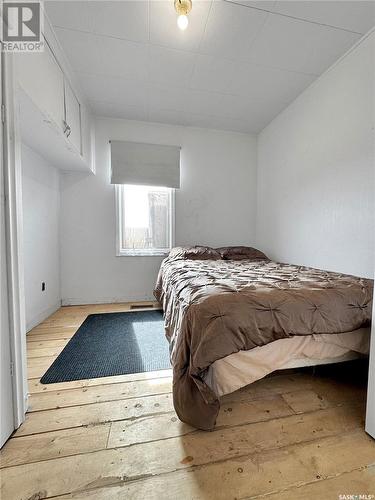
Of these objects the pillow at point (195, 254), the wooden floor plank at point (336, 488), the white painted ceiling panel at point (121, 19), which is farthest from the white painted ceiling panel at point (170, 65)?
the wooden floor plank at point (336, 488)

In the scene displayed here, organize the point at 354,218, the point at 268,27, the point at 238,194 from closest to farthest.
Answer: the point at 268,27 < the point at 354,218 < the point at 238,194

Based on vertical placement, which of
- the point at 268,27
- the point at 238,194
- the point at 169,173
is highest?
the point at 268,27

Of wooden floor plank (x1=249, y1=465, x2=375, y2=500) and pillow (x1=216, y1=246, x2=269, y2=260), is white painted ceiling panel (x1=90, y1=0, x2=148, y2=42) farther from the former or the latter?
wooden floor plank (x1=249, y1=465, x2=375, y2=500)

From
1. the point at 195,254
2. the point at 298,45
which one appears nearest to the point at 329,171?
the point at 298,45

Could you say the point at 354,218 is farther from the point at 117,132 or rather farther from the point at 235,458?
the point at 117,132

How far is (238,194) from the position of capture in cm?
351

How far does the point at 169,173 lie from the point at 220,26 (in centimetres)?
168

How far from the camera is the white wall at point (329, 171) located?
185 centimetres

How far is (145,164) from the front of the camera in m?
3.14

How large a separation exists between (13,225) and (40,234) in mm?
1568

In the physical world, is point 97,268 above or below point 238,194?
below

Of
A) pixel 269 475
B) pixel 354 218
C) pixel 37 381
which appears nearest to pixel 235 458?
pixel 269 475

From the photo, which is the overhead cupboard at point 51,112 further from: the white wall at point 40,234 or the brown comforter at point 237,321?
the brown comforter at point 237,321

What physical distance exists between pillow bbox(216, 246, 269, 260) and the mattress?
5.94 feet
